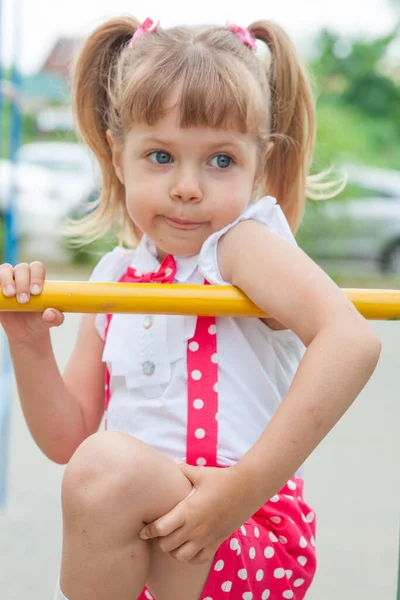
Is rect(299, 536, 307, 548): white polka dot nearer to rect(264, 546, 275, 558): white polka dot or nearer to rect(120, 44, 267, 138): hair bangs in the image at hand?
rect(264, 546, 275, 558): white polka dot

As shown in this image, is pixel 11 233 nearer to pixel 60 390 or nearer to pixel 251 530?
pixel 60 390

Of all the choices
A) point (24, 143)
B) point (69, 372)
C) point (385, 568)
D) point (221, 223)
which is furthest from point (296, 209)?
point (24, 143)

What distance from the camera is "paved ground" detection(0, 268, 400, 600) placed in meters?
2.52

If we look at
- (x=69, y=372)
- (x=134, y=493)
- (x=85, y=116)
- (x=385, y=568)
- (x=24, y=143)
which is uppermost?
(x=85, y=116)

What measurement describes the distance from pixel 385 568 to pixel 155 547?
1.40 meters

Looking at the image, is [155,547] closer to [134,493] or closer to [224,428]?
[134,493]

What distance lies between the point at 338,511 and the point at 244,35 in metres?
1.72

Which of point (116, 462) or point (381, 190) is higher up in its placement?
point (116, 462)

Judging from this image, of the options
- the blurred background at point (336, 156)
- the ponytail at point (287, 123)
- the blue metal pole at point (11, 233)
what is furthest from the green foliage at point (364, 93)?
the ponytail at point (287, 123)

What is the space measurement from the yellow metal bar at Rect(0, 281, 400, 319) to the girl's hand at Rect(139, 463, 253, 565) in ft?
0.70

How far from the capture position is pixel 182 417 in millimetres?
1493

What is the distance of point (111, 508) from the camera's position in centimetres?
127

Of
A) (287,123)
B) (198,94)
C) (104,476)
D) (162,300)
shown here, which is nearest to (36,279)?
(162,300)

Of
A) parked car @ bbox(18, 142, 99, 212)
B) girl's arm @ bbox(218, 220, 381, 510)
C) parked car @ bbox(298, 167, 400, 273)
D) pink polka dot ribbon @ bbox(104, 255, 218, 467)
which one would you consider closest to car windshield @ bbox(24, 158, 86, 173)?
parked car @ bbox(18, 142, 99, 212)
